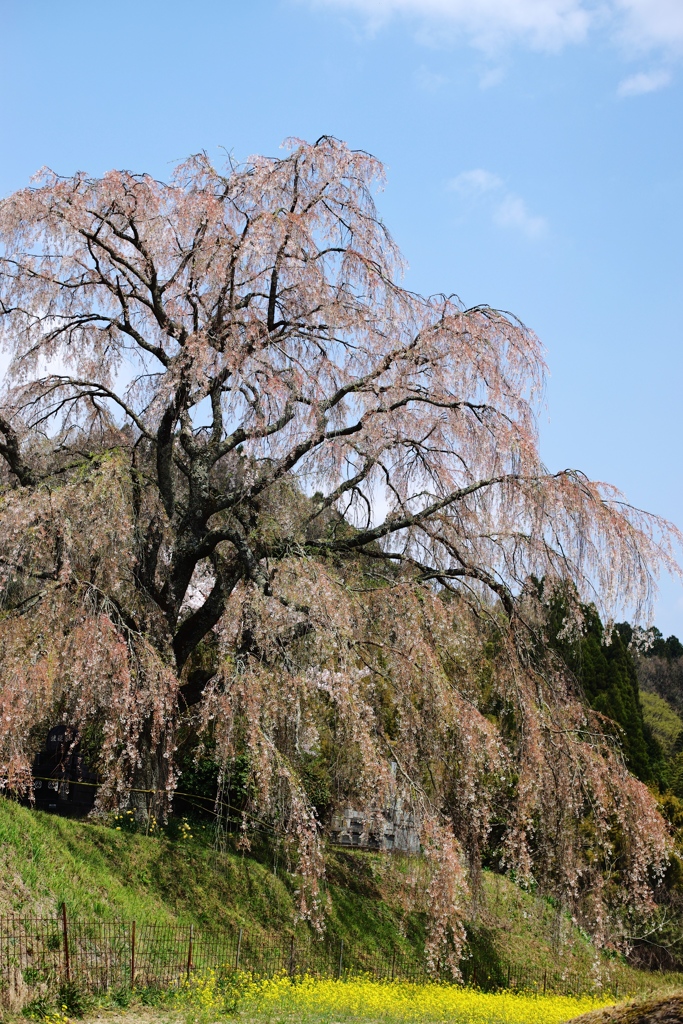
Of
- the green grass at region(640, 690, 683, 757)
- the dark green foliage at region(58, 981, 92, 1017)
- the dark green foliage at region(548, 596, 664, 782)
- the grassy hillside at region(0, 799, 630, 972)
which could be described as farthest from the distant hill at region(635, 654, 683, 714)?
the dark green foliage at region(58, 981, 92, 1017)

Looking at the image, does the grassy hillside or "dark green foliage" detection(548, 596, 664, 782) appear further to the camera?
"dark green foliage" detection(548, 596, 664, 782)

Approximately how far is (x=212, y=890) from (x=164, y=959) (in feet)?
7.93

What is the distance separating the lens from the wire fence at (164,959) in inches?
341

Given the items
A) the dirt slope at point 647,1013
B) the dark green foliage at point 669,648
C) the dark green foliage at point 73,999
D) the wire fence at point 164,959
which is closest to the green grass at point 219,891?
the wire fence at point 164,959

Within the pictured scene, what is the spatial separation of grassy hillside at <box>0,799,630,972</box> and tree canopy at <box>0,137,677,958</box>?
86 centimetres

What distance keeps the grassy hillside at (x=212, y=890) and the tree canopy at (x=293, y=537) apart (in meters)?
0.86

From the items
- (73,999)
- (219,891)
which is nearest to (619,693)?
(219,891)

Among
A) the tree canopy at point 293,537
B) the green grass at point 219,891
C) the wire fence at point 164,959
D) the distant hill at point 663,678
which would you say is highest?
the distant hill at point 663,678

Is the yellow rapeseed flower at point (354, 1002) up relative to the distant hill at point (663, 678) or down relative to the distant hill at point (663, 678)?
down

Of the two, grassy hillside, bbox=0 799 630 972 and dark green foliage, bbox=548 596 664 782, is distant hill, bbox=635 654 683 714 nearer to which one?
dark green foliage, bbox=548 596 664 782

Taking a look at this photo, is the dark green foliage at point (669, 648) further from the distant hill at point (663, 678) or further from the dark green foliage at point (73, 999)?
the dark green foliage at point (73, 999)

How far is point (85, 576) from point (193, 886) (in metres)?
4.50

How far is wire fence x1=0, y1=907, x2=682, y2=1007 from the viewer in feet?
28.4

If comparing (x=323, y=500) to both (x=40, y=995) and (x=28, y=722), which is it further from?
(x=40, y=995)
